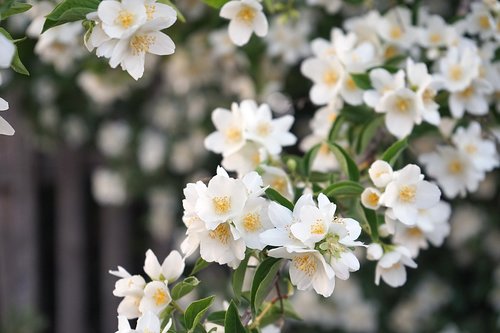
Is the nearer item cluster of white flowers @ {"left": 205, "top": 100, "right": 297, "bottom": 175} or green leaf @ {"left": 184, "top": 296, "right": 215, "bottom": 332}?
green leaf @ {"left": 184, "top": 296, "right": 215, "bottom": 332}

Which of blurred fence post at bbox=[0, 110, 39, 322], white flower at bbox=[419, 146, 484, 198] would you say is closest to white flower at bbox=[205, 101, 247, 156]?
white flower at bbox=[419, 146, 484, 198]

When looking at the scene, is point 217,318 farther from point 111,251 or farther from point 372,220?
point 111,251

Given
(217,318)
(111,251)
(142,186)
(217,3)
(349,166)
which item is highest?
(217,3)

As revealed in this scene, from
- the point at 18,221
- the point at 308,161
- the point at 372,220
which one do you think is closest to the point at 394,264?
the point at 372,220

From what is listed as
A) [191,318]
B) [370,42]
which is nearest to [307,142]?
[370,42]

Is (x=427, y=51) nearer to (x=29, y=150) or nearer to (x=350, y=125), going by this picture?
(x=350, y=125)

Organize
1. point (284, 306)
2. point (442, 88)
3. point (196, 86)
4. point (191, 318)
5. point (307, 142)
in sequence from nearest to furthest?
1. point (191, 318)
2. point (284, 306)
3. point (442, 88)
4. point (307, 142)
5. point (196, 86)

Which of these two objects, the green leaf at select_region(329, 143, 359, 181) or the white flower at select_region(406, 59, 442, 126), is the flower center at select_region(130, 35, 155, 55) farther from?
the white flower at select_region(406, 59, 442, 126)
